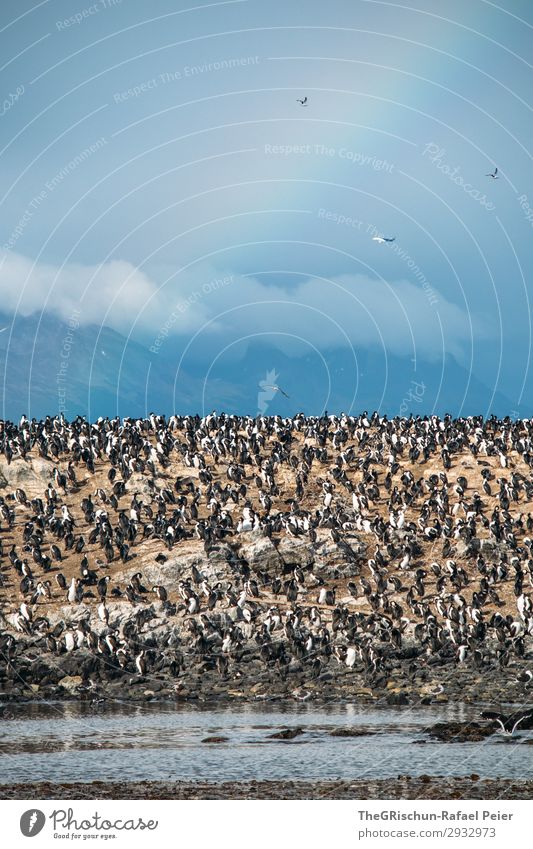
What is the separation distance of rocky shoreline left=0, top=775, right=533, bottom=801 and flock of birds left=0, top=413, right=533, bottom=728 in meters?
14.2

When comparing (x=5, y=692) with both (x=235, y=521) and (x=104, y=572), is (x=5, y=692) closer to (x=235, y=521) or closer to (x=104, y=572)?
(x=104, y=572)

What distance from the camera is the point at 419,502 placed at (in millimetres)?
53906

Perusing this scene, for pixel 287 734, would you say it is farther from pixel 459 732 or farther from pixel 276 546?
pixel 276 546

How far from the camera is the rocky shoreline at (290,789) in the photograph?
916 inches

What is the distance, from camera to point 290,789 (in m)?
24.0

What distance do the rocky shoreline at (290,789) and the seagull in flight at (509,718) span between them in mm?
6718

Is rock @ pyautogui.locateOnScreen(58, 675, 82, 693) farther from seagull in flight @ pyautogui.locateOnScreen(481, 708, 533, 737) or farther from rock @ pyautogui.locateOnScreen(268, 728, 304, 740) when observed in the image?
seagull in flight @ pyautogui.locateOnScreen(481, 708, 533, 737)

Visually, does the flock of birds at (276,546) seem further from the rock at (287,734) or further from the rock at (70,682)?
the rock at (287,734)

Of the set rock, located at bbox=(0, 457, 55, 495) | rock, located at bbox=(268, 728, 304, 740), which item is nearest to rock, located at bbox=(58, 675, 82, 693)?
rock, located at bbox=(268, 728, 304, 740)

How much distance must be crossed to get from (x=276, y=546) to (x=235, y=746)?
64.4ft

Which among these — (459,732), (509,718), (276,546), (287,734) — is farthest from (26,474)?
(459,732)

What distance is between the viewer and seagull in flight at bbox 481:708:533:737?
3156 centimetres
